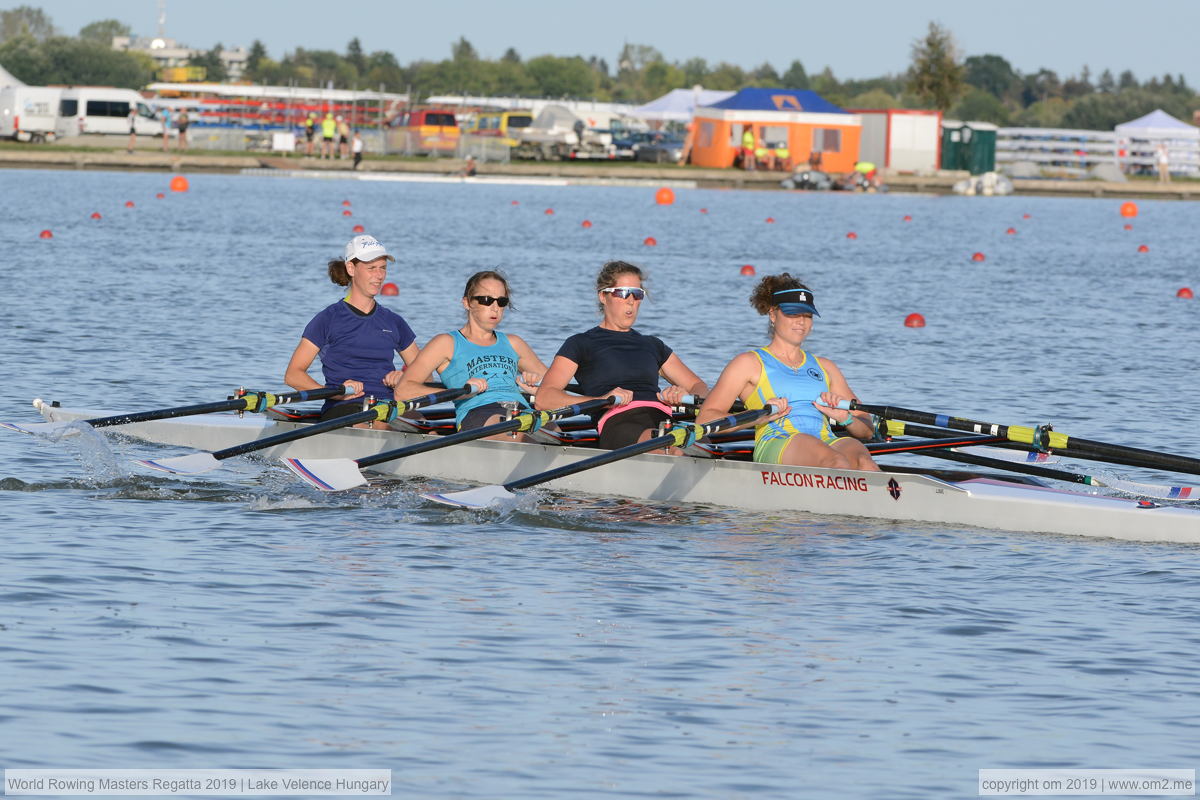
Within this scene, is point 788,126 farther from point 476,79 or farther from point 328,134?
point 476,79

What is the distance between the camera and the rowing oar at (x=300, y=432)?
1140cm

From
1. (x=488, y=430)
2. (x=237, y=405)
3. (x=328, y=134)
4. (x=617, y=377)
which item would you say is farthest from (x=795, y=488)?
(x=328, y=134)

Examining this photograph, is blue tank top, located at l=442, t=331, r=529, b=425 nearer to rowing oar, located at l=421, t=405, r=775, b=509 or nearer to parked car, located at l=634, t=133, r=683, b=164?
rowing oar, located at l=421, t=405, r=775, b=509

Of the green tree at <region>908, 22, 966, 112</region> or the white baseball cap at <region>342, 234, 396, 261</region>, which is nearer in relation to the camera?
the white baseball cap at <region>342, 234, 396, 261</region>

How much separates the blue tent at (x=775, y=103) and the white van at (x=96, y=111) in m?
21.5

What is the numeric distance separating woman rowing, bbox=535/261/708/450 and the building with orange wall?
5701cm

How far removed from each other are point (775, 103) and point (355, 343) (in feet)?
187

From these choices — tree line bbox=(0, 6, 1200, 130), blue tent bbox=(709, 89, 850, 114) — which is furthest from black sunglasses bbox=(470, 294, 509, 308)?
tree line bbox=(0, 6, 1200, 130)

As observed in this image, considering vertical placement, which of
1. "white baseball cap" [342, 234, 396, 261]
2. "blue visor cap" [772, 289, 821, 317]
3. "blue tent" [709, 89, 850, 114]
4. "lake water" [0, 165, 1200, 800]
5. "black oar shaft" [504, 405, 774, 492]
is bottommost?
"lake water" [0, 165, 1200, 800]

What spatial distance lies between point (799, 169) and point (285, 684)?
2369 inches

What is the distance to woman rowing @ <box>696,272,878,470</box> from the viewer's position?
10.2m

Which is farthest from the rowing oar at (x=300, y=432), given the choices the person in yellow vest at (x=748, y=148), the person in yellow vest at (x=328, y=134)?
the person in yellow vest at (x=748, y=148)

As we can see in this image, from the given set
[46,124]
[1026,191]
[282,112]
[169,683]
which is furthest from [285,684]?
[282,112]

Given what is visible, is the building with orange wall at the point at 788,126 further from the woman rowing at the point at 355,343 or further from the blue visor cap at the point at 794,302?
the blue visor cap at the point at 794,302
